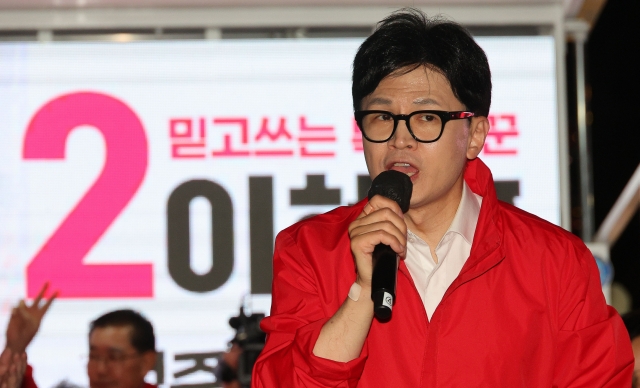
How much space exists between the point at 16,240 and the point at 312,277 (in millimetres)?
2536

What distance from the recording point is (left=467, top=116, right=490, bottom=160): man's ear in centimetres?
189

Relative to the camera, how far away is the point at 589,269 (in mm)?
1709

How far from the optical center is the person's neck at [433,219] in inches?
73.7

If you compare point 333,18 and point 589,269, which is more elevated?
point 333,18

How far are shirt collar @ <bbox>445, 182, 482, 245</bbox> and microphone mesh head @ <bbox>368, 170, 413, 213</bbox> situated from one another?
27cm

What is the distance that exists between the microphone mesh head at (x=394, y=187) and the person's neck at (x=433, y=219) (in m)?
0.22

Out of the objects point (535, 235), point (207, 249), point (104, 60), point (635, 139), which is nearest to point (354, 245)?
Result: point (535, 235)

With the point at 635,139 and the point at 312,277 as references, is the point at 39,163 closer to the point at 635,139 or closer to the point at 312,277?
the point at 312,277

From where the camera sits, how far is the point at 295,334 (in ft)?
5.37

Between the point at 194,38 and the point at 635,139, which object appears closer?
the point at 194,38

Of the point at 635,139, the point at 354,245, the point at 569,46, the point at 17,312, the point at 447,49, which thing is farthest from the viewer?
the point at 635,139

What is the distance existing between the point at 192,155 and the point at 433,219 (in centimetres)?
222

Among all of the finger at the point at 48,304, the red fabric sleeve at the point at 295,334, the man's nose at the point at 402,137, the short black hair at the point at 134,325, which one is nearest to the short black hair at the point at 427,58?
the man's nose at the point at 402,137

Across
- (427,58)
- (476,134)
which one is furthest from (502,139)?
(427,58)
